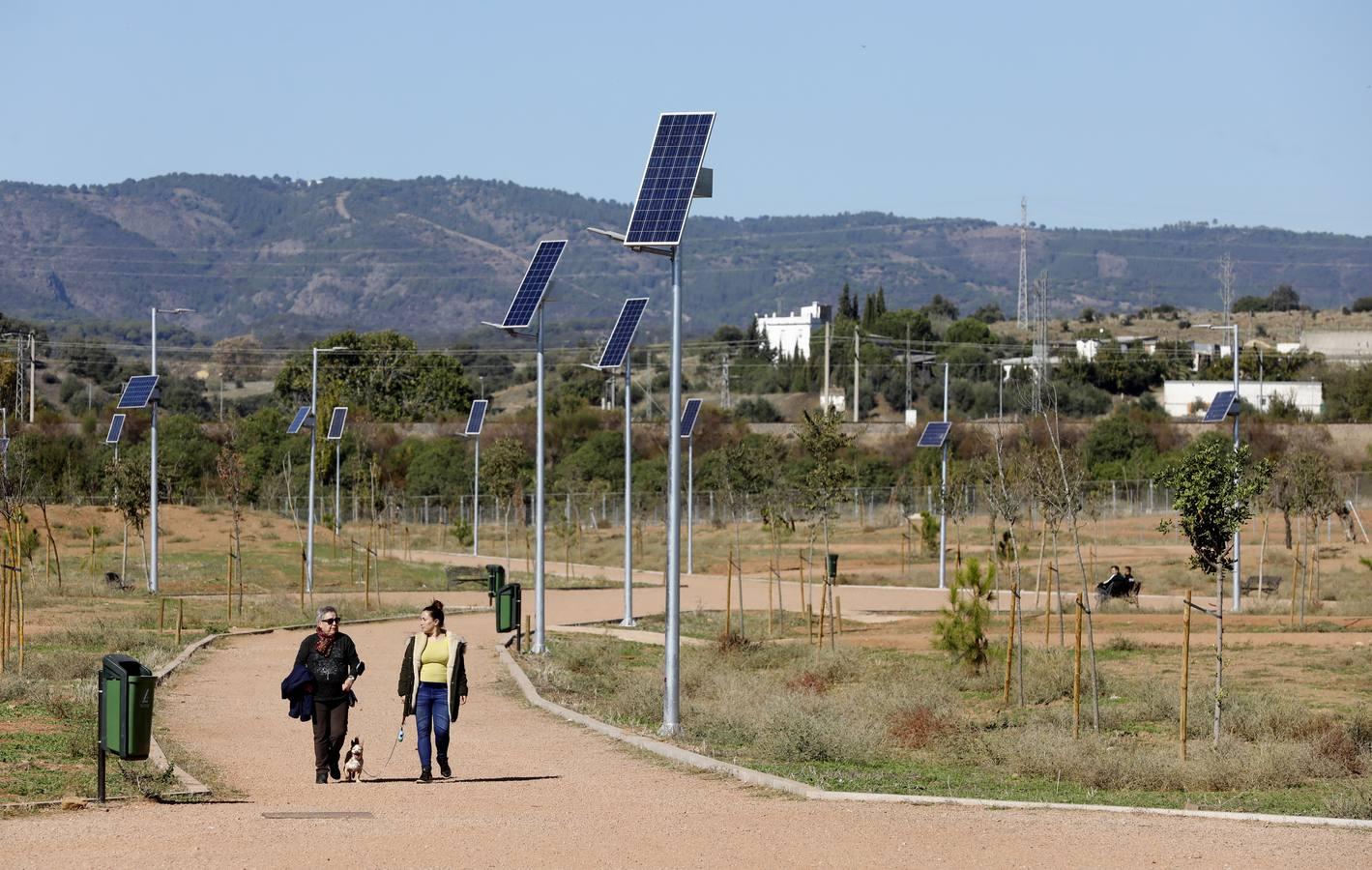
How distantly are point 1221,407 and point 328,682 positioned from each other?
27354 millimetres

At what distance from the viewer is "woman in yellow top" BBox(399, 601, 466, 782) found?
51.3 ft

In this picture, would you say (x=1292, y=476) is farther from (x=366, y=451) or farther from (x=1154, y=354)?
(x=1154, y=354)

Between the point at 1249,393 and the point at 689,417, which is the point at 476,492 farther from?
the point at 1249,393

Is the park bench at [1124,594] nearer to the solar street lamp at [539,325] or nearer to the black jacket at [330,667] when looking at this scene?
the solar street lamp at [539,325]

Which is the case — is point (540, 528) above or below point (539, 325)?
below

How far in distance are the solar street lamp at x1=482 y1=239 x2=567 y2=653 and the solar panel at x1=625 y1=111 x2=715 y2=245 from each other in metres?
6.31

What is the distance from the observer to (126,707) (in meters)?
13.2

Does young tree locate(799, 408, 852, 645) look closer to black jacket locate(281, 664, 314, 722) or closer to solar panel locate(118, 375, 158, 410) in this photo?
black jacket locate(281, 664, 314, 722)

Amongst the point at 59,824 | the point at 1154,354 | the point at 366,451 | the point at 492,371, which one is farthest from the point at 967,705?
the point at 492,371

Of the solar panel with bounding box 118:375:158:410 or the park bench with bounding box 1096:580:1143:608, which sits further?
the solar panel with bounding box 118:375:158:410

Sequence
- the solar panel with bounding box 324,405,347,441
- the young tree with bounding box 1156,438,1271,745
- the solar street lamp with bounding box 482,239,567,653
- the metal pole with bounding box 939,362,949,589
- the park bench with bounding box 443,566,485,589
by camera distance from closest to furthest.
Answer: the young tree with bounding box 1156,438,1271,745 → the solar street lamp with bounding box 482,239,567,653 → the metal pole with bounding box 939,362,949,589 → the park bench with bounding box 443,566,485,589 → the solar panel with bounding box 324,405,347,441

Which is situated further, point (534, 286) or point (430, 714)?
point (534, 286)

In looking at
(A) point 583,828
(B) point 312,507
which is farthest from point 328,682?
(B) point 312,507

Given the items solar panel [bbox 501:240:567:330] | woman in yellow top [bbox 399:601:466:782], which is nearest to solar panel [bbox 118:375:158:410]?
solar panel [bbox 501:240:567:330]
